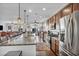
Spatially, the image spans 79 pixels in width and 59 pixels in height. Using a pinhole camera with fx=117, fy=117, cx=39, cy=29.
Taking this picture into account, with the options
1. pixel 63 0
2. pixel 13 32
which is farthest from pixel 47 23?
pixel 63 0

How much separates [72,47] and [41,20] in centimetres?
425

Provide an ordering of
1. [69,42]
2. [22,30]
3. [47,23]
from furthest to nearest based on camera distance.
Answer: [47,23] < [22,30] < [69,42]

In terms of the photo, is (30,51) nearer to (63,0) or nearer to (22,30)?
(63,0)

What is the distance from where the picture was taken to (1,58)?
57.3 inches

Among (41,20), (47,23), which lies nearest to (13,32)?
(41,20)

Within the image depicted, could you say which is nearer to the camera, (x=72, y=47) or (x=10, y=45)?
(x=72, y=47)

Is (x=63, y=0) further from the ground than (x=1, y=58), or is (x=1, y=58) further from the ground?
(x=63, y=0)

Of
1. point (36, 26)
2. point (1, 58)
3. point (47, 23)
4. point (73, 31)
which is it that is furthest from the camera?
point (47, 23)

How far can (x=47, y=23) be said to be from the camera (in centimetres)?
712

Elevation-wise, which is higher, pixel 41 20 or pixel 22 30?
pixel 41 20

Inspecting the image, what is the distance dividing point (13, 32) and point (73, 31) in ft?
13.6

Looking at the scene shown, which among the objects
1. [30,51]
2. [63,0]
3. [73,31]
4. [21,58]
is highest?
[63,0]

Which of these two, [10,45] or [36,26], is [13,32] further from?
[10,45]

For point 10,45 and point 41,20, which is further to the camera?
point 41,20
